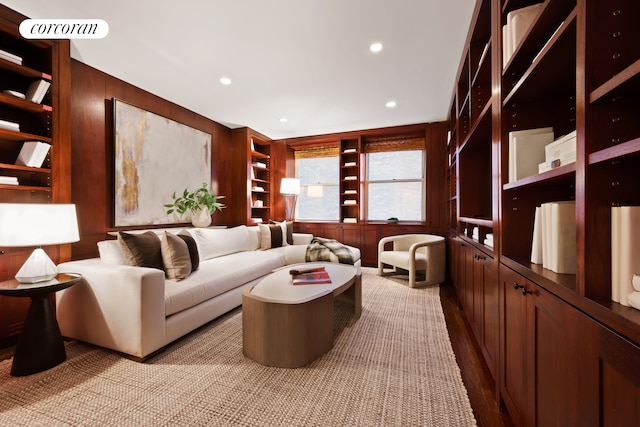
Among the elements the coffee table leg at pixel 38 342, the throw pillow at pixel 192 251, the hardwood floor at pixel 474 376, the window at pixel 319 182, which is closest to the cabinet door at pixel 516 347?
the hardwood floor at pixel 474 376

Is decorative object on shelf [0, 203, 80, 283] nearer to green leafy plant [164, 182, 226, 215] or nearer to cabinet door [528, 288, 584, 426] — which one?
green leafy plant [164, 182, 226, 215]

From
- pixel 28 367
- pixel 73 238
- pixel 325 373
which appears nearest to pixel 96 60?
pixel 73 238

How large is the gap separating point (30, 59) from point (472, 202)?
4.32 metres

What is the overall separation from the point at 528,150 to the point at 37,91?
3.55 meters

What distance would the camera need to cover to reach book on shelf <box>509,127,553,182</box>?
122 cm

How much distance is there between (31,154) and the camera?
2.14 m

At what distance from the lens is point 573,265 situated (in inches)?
37.9

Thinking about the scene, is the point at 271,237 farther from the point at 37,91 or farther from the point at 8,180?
the point at 37,91

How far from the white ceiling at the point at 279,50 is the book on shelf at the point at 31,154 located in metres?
1.00

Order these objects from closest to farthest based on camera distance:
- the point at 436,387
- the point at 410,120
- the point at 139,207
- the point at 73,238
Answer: the point at 436,387 < the point at 73,238 < the point at 139,207 < the point at 410,120

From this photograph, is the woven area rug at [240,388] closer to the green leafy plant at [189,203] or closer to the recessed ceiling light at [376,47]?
the green leafy plant at [189,203]

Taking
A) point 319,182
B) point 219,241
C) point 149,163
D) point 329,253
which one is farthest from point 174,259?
point 319,182

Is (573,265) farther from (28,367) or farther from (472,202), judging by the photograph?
(28,367)

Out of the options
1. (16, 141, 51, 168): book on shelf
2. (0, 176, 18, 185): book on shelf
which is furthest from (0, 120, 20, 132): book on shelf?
(0, 176, 18, 185): book on shelf
